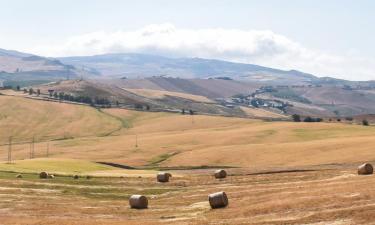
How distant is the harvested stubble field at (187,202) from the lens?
43.2 m

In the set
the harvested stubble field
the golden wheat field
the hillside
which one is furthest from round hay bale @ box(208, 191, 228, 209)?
the hillside

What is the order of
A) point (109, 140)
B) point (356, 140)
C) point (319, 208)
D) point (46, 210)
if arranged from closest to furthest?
point (319, 208), point (46, 210), point (356, 140), point (109, 140)

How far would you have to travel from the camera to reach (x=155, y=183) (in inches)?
3125

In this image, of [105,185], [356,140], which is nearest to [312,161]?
[356,140]

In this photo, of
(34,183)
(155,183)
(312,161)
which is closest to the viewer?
(34,183)

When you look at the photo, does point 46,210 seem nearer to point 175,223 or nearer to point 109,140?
point 175,223

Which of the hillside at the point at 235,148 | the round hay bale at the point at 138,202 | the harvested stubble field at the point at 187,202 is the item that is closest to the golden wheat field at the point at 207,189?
the harvested stubble field at the point at 187,202

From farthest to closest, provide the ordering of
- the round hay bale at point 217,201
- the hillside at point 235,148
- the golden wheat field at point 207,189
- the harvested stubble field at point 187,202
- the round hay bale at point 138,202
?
the hillside at point 235,148
the round hay bale at point 138,202
the round hay bale at point 217,201
the golden wheat field at point 207,189
the harvested stubble field at point 187,202

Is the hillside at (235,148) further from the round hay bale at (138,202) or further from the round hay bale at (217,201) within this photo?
the round hay bale at (217,201)

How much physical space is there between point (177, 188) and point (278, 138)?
9964cm

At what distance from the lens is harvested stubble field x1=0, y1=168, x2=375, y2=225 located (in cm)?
4319

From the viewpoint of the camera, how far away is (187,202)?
58.6 meters

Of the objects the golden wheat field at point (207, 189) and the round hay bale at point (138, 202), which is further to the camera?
the round hay bale at point (138, 202)

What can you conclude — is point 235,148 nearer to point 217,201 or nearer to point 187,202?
point 187,202
